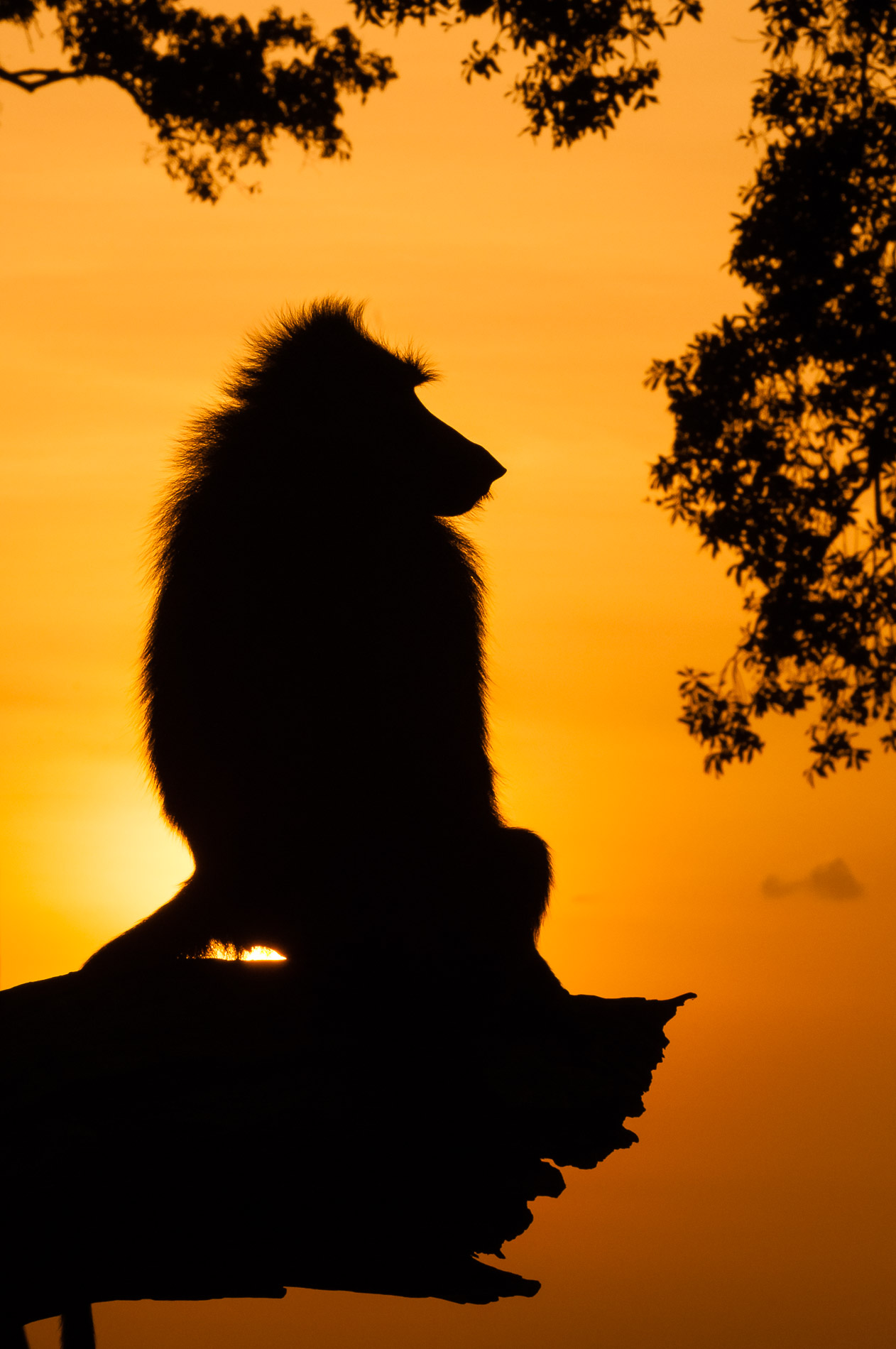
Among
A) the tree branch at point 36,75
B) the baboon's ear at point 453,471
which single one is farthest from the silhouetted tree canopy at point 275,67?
the baboon's ear at point 453,471

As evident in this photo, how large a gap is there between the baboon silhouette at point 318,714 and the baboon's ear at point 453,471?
5cm

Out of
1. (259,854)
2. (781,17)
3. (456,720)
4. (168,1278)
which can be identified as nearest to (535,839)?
(456,720)

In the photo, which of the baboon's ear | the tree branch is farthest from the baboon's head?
the tree branch

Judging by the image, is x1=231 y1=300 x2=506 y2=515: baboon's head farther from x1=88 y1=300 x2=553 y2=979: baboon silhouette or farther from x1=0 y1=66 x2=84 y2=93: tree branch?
x1=0 y1=66 x2=84 y2=93: tree branch

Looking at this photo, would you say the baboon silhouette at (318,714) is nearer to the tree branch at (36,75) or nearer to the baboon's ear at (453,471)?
the baboon's ear at (453,471)

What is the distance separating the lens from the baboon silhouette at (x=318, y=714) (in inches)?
148

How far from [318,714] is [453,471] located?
38.5 inches

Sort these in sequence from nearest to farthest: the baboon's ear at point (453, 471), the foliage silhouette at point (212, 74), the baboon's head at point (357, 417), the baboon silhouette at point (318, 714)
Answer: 1. the baboon silhouette at point (318, 714)
2. the baboon's head at point (357, 417)
3. the baboon's ear at point (453, 471)
4. the foliage silhouette at point (212, 74)

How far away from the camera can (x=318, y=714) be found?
12.6ft

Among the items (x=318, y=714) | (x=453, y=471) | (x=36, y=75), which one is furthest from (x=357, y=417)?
(x=36, y=75)

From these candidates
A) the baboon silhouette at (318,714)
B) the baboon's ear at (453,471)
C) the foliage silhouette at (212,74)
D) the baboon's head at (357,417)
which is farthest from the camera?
the foliage silhouette at (212,74)

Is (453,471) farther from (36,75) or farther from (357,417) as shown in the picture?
(36,75)

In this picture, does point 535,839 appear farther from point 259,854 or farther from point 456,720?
point 259,854

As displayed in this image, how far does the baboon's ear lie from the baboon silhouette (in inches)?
1.8
